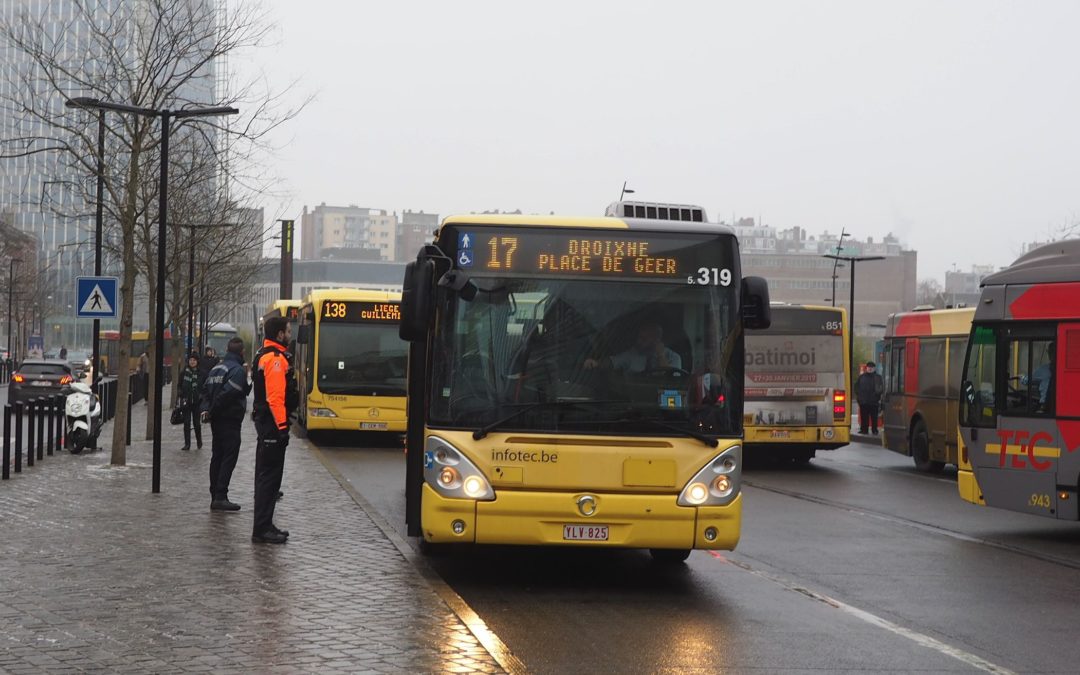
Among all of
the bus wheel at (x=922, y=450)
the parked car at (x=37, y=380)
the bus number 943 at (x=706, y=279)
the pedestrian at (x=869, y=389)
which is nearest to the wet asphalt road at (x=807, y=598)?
the bus number 943 at (x=706, y=279)

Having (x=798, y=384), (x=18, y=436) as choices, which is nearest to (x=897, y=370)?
(x=798, y=384)

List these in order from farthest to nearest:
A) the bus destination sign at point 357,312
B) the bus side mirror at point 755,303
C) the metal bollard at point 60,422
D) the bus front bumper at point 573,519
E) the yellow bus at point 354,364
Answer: the bus destination sign at point 357,312 < the yellow bus at point 354,364 < the metal bollard at point 60,422 < the bus side mirror at point 755,303 < the bus front bumper at point 573,519

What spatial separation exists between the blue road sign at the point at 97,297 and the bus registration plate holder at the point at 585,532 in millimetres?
11878

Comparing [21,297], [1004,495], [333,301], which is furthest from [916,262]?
[1004,495]

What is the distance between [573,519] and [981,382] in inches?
274

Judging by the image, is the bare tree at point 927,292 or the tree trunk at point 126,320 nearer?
the tree trunk at point 126,320

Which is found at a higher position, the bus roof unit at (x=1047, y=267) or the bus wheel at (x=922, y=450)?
the bus roof unit at (x=1047, y=267)

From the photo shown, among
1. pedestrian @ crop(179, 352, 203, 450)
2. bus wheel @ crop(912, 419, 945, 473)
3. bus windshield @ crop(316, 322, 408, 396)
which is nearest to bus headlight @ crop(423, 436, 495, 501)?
pedestrian @ crop(179, 352, 203, 450)

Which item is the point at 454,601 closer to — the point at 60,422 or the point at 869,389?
the point at 60,422

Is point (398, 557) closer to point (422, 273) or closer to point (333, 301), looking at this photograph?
point (422, 273)

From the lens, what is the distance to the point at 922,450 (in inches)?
966

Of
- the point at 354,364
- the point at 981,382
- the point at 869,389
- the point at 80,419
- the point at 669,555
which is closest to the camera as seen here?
the point at 669,555

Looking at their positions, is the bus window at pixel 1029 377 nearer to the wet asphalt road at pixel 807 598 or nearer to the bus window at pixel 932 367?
the wet asphalt road at pixel 807 598

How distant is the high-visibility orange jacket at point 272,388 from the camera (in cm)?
1233
